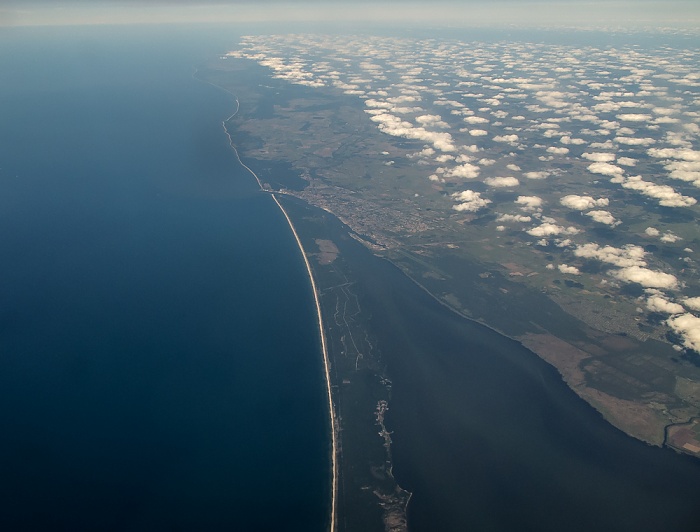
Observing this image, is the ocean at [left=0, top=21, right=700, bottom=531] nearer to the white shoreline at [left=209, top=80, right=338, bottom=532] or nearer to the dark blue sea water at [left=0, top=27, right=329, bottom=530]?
the dark blue sea water at [left=0, top=27, right=329, bottom=530]

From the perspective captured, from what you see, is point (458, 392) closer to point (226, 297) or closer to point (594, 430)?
point (594, 430)

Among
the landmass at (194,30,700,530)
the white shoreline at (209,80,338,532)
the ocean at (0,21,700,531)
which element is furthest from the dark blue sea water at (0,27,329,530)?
the landmass at (194,30,700,530)

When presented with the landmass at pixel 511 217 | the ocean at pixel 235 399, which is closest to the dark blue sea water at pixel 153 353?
the ocean at pixel 235 399

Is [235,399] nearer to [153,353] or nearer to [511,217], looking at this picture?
[153,353]

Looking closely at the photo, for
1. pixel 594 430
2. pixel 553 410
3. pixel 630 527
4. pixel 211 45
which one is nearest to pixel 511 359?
pixel 553 410

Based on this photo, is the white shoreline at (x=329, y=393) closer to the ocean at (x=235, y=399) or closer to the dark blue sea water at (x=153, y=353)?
the ocean at (x=235, y=399)

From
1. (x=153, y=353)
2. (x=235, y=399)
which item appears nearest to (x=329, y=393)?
(x=235, y=399)

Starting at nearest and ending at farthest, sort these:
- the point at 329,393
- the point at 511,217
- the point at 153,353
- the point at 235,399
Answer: the point at 235,399 < the point at 329,393 < the point at 153,353 < the point at 511,217
